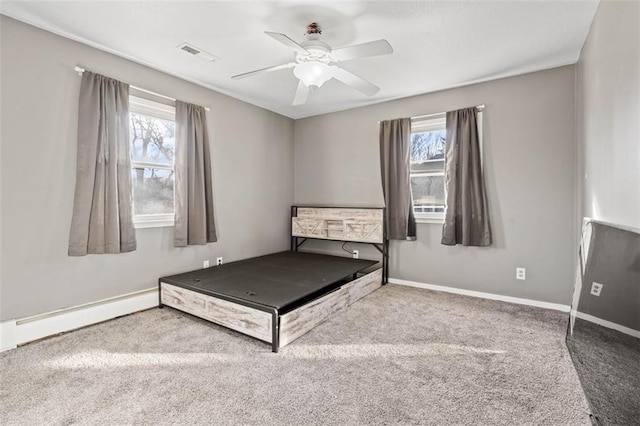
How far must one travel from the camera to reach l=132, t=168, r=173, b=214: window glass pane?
308 centimetres

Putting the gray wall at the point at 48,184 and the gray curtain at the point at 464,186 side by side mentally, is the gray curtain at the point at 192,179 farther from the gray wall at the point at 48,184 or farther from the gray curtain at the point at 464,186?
the gray curtain at the point at 464,186

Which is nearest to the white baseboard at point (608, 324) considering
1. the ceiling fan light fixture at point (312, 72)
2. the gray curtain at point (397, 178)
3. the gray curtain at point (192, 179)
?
the gray curtain at point (397, 178)

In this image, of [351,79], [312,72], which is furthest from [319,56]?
[351,79]

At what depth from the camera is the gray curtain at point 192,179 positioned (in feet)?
10.9

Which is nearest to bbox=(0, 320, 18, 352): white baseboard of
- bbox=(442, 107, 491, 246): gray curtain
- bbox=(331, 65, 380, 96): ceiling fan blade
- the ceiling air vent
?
the ceiling air vent

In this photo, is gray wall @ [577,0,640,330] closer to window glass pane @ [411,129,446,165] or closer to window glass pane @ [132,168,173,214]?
window glass pane @ [411,129,446,165]

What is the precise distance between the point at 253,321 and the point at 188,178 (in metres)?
1.84

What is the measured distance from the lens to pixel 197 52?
2.81 metres

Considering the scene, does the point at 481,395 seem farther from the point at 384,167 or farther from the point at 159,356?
the point at 384,167

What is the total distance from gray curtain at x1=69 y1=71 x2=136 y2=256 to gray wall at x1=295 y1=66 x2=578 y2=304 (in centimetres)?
308

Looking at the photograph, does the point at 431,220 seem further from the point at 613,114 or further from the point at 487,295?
the point at 613,114

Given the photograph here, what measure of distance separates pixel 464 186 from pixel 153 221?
11.1 ft

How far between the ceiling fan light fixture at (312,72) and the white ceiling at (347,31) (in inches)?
12.7

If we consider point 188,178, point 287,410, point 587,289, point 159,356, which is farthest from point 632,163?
point 188,178
